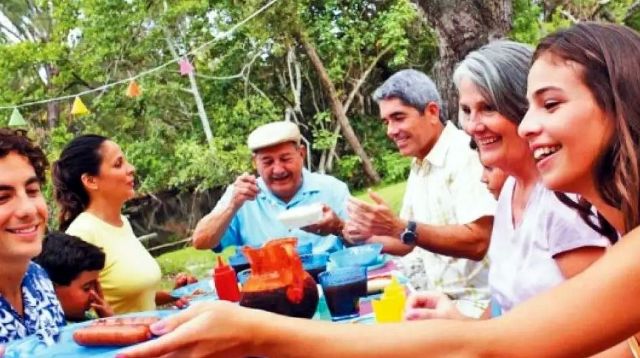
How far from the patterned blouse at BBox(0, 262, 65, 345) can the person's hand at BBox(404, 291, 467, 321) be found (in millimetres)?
860

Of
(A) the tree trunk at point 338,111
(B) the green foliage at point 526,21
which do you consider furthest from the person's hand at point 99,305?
(B) the green foliage at point 526,21

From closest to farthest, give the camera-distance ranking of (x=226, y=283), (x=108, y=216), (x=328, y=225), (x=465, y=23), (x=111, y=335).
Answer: (x=111, y=335), (x=226, y=283), (x=328, y=225), (x=108, y=216), (x=465, y=23)

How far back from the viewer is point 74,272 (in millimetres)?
2340

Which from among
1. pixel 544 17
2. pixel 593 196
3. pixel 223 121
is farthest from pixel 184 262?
pixel 593 196

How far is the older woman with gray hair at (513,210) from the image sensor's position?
150 centimetres

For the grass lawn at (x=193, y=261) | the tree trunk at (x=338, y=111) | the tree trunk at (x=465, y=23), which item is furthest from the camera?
the tree trunk at (x=338, y=111)

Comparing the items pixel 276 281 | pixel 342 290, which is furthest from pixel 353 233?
pixel 276 281

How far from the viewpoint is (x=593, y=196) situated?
3.96ft

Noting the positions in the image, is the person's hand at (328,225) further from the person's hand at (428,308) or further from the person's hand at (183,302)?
the person's hand at (428,308)

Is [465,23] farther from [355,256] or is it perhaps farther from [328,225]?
[355,256]

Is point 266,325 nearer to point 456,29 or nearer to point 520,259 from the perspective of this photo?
point 520,259

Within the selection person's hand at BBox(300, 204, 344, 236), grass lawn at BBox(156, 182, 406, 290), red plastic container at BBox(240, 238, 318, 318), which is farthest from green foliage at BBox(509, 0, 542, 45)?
red plastic container at BBox(240, 238, 318, 318)

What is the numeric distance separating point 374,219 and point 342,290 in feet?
1.70

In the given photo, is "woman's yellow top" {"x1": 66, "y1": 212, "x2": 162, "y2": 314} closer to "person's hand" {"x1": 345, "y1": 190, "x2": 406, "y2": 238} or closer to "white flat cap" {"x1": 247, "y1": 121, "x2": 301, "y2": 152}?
"white flat cap" {"x1": 247, "y1": 121, "x2": 301, "y2": 152}
